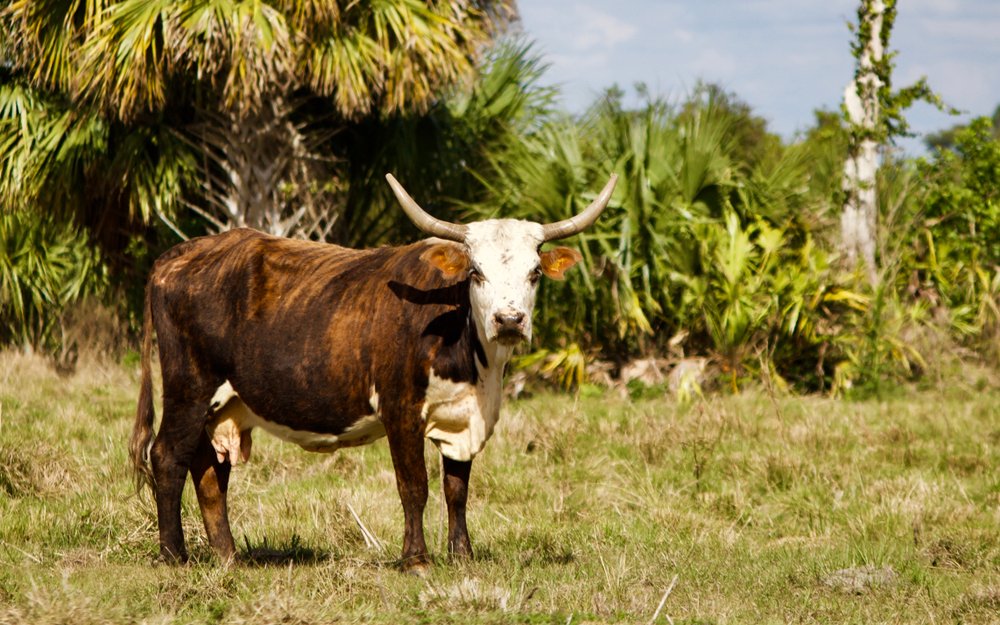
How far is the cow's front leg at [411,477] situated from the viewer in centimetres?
562

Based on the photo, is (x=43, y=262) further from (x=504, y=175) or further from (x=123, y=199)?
(x=504, y=175)

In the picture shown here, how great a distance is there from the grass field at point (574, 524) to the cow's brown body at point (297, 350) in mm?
402

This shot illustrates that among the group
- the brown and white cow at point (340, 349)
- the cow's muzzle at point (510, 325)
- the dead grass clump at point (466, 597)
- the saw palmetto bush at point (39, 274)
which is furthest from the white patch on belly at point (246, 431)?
the saw palmetto bush at point (39, 274)

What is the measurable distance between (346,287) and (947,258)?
33.0 feet

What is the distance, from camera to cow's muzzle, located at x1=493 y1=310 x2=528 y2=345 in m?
5.27

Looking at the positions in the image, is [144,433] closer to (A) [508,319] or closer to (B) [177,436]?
(B) [177,436]

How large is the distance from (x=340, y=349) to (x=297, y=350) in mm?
218

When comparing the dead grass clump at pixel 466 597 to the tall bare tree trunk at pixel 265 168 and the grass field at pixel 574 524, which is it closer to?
the grass field at pixel 574 524

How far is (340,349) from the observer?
19.0 ft

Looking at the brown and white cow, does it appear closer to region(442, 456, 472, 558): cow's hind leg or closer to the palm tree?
region(442, 456, 472, 558): cow's hind leg

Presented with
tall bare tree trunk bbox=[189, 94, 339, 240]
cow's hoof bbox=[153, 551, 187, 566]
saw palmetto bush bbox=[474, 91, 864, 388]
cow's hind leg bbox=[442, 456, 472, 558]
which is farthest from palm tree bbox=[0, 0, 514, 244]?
cow's hind leg bbox=[442, 456, 472, 558]

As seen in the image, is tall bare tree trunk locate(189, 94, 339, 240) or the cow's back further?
tall bare tree trunk locate(189, 94, 339, 240)

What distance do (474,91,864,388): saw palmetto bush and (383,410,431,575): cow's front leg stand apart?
684 centimetres

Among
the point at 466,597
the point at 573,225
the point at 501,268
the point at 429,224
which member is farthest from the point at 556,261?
the point at 466,597
